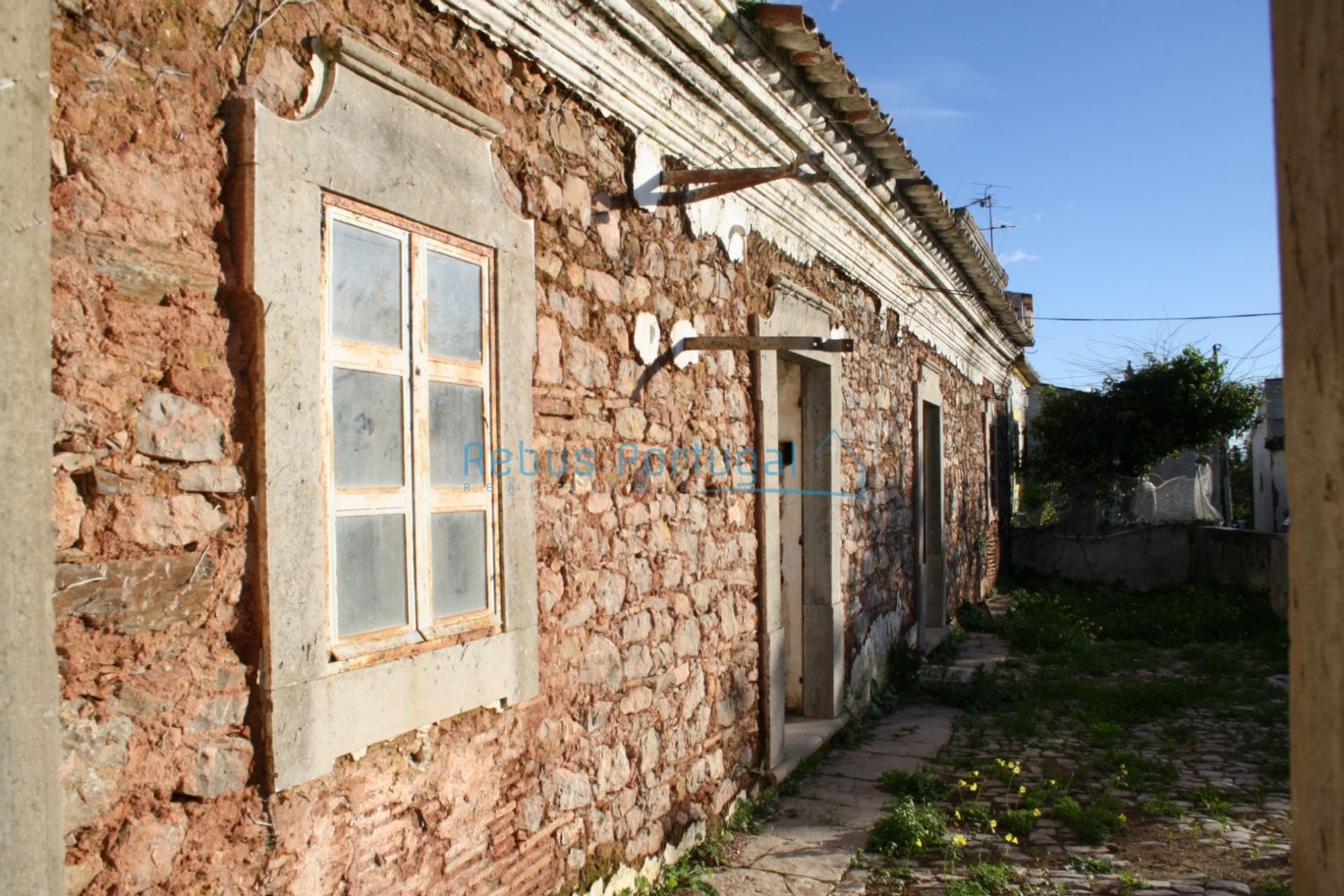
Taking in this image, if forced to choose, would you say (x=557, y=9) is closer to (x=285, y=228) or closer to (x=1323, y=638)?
(x=285, y=228)

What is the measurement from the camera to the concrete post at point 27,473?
1652mm

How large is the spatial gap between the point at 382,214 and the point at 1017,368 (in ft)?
46.1

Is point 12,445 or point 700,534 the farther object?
Result: point 700,534

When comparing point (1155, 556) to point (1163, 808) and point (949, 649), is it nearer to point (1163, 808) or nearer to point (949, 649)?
point (949, 649)

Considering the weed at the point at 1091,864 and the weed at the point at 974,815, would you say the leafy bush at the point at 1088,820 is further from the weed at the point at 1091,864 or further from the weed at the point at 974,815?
the weed at the point at 974,815

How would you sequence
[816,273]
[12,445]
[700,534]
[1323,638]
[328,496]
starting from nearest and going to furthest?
[1323,638], [12,445], [328,496], [700,534], [816,273]

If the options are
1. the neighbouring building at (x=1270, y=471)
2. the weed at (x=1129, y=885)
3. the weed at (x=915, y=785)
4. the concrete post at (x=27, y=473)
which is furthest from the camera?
the neighbouring building at (x=1270, y=471)

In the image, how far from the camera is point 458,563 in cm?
284

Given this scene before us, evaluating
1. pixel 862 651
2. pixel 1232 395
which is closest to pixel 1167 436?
pixel 1232 395

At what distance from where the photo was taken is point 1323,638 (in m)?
1.13

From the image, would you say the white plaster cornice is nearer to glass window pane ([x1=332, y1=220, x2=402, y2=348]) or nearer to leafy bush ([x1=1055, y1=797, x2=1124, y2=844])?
glass window pane ([x1=332, y1=220, x2=402, y2=348])

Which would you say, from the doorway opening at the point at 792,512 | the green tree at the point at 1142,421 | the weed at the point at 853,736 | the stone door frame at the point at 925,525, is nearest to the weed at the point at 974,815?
the weed at the point at 853,736

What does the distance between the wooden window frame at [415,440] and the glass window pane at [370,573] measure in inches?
0.7

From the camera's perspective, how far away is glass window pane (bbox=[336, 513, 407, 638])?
2443 millimetres
